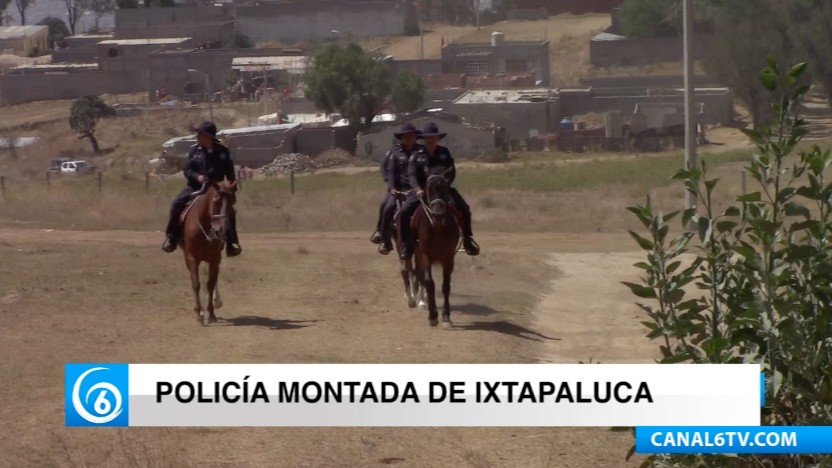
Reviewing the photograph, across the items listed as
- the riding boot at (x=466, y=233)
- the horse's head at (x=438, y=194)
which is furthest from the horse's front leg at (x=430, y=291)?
the horse's head at (x=438, y=194)

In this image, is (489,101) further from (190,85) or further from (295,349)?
(295,349)

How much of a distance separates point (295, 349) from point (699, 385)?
21.9 ft

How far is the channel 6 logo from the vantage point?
26.3ft

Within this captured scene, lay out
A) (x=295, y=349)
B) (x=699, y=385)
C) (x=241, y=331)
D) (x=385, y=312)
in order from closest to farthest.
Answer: (x=699, y=385)
(x=295, y=349)
(x=241, y=331)
(x=385, y=312)

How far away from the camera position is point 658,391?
7.10m

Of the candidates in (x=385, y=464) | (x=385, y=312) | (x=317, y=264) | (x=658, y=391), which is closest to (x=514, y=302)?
(x=385, y=312)

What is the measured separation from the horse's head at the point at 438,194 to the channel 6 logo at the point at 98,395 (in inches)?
251

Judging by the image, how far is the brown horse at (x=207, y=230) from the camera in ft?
47.4

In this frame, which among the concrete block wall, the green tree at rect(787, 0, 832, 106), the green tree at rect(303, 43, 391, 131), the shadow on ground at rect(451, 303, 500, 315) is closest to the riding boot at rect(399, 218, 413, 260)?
the shadow on ground at rect(451, 303, 500, 315)

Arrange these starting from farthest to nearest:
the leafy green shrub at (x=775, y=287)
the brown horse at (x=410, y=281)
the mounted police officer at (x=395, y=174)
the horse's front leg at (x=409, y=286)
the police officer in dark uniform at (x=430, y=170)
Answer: the horse's front leg at (x=409, y=286) → the brown horse at (x=410, y=281) → the mounted police officer at (x=395, y=174) → the police officer in dark uniform at (x=430, y=170) → the leafy green shrub at (x=775, y=287)

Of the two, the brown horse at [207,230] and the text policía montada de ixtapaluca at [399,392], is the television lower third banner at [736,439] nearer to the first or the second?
the text policía montada de ixtapaluca at [399,392]

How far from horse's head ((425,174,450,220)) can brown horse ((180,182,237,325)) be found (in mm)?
2292

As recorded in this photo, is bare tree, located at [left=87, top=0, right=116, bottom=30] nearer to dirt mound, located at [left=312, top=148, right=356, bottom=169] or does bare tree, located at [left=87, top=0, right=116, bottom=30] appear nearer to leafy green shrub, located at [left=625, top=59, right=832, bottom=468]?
dirt mound, located at [left=312, top=148, right=356, bottom=169]

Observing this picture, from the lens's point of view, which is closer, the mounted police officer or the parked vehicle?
the mounted police officer
